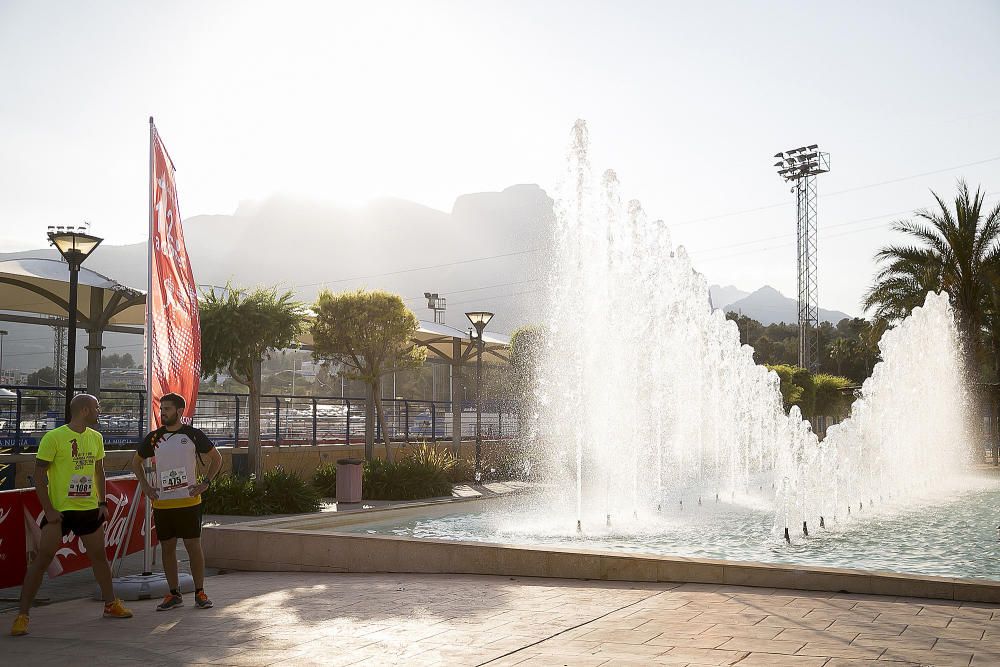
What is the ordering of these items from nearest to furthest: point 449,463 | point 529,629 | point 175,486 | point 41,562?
1. point 529,629
2. point 41,562
3. point 175,486
4. point 449,463

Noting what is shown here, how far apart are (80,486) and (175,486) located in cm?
67

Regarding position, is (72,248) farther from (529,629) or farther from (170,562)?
(529,629)

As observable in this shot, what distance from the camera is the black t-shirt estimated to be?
665 centimetres

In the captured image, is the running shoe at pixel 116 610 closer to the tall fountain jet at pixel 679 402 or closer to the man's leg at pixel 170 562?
the man's leg at pixel 170 562

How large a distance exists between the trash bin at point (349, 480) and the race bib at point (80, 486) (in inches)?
371

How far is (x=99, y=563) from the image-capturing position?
6.21 metres

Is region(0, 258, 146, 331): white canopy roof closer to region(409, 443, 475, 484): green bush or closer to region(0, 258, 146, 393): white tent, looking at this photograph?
region(0, 258, 146, 393): white tent

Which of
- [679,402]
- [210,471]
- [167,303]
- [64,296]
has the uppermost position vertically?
[64,296]

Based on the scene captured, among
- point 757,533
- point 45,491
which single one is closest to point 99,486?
point 45,491

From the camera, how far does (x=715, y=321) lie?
24562 millimetres

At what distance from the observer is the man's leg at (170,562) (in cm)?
651

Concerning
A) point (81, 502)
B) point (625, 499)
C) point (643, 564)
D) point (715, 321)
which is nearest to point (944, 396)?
point (715, 321)

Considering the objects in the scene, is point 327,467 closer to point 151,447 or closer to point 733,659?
point 151,447

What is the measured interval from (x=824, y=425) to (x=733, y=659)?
1663 inches
